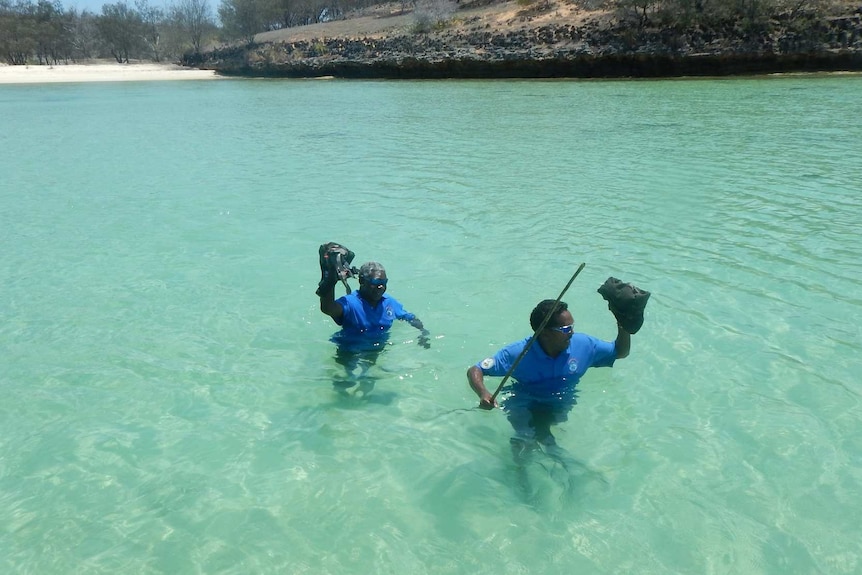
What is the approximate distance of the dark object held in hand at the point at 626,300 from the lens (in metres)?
3.34

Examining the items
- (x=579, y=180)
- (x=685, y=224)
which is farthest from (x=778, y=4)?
(x=685, y=224)

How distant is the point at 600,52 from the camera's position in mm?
33938

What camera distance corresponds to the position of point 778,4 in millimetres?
32219

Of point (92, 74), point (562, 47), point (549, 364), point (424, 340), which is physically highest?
point (562, 47)

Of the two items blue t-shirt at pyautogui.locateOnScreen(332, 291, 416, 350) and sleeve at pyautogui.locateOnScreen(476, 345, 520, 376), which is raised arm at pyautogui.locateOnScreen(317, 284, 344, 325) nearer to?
blue t-shirt at pyautogui.locateOnScreen(332, 291, 416, 350)

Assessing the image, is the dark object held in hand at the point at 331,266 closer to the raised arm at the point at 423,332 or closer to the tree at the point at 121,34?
the raised arm at the point at 423,332

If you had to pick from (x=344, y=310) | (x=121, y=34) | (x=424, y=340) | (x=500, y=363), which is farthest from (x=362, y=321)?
(x=121, y=34)

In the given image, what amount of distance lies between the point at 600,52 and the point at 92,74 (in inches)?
1683

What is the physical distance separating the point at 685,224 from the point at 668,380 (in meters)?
3.98

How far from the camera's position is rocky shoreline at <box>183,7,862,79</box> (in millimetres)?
29906

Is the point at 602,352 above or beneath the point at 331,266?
beneath

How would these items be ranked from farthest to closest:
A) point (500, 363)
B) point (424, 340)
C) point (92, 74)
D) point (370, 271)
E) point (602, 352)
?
point (92, 74)
point (424, 340)
point (370, 271)
point (602, 352)
point (500, 363)

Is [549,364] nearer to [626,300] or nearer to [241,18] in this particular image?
[626,300]

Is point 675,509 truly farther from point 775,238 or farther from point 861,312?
point 775,238
